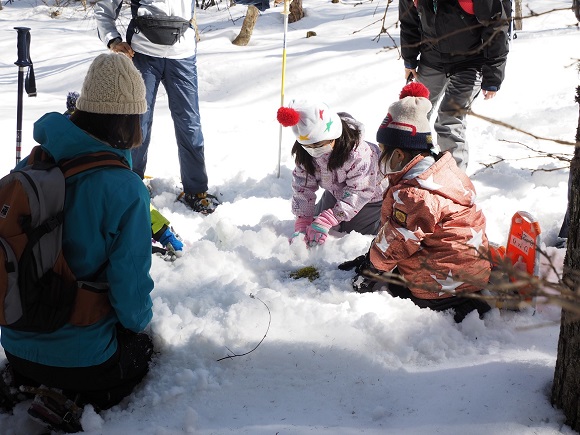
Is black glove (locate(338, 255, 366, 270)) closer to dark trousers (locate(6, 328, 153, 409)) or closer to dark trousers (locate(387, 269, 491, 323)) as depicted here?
dark trousers (locate(387, 269, 491, 323))

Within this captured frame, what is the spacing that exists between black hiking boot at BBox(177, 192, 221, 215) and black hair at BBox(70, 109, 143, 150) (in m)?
2.58

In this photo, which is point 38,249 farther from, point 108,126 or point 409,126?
point 409,126

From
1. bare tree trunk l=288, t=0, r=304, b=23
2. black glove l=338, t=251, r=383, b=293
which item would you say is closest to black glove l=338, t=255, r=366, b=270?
black glove l=338, t=251, r=383, b=293

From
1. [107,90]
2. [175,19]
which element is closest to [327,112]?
[175,19]

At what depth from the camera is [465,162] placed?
16.3ft

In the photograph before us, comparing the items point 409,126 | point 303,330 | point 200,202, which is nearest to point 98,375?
point 303,330

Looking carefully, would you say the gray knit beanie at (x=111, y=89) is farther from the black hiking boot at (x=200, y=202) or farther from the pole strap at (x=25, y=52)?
the black hiking boot at (x=200, y=202)

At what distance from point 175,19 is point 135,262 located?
2806mm

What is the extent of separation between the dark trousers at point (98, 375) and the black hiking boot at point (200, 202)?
2357mm

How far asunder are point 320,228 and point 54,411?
230 cm

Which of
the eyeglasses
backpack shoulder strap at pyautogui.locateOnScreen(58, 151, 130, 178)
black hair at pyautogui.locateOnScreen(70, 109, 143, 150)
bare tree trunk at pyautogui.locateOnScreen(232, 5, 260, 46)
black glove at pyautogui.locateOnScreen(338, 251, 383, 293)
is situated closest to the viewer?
backpack shoulder strap at pyautogui.locateOnScreen(58, 151, 130, 178)

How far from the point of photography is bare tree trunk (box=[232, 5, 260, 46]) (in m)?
12.5

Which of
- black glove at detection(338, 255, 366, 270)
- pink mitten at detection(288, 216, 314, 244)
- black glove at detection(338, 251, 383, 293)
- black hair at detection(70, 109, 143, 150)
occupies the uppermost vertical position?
black hair at detection(70, 109, 143, 150)

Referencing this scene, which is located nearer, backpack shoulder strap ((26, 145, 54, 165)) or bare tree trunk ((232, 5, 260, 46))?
backpack shoulder strap ((26, 145, 54, 165))
